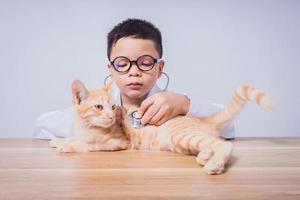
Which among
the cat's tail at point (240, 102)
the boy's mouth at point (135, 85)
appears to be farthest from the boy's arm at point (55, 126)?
the cat's tail at point (240, 102)

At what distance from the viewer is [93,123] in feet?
3.13

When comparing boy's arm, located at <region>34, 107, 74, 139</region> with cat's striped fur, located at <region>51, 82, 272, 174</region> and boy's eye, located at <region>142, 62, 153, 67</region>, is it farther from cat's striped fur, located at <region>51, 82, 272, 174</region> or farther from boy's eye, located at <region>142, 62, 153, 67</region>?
boy's eye, located at <region>142, 62, 153, 67</region>

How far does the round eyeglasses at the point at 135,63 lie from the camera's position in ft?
3.24

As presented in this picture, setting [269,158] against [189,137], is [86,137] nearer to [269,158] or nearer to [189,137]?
[189,137]

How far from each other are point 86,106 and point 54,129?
38 cm

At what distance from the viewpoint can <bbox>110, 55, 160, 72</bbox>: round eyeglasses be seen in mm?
988

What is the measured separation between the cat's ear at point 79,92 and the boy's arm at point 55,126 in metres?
0.30

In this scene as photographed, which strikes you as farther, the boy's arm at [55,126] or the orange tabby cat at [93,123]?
the boy's arm at [55,126]

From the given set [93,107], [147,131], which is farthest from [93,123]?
[147,131]

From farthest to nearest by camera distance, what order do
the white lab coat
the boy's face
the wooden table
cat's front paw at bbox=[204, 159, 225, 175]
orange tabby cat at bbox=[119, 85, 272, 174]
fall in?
the white lab coat → the boy's face → orange tabby cat at bbox=[119, 85, 272, 174] → cat's front paw at bbox=[204, 159, 225, 175] → the wooden table

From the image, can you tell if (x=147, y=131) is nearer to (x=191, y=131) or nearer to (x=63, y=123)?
(x=191, y=131)

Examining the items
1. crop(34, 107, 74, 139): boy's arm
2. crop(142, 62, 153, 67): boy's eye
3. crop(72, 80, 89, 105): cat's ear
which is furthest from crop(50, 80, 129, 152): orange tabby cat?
crop(34, 107, 74, 139): boy's arm

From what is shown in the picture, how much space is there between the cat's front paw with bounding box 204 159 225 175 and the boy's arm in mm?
674

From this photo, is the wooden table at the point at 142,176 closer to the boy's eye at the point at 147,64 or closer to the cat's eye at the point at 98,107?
the cat's eye at the point at 98,107
